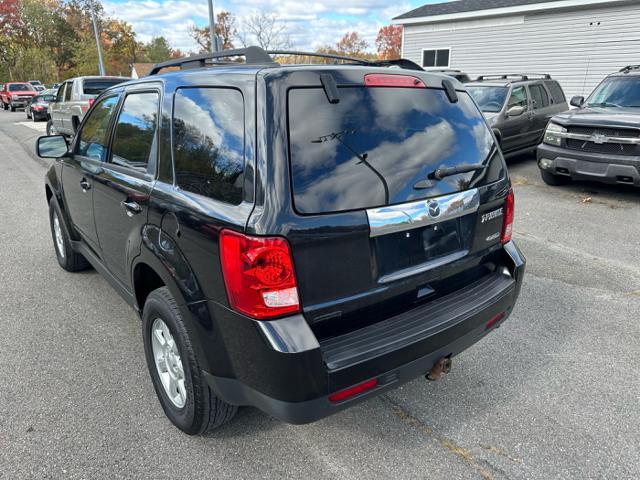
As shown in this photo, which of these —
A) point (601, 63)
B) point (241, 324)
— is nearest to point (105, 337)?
point (241, 324)

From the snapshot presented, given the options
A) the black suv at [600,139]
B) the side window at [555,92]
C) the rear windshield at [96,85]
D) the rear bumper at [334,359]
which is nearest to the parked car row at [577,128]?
the black suv at [600,139]

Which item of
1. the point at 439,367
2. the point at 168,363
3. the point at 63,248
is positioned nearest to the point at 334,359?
the point at 439,367

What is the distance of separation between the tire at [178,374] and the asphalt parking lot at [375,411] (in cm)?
13

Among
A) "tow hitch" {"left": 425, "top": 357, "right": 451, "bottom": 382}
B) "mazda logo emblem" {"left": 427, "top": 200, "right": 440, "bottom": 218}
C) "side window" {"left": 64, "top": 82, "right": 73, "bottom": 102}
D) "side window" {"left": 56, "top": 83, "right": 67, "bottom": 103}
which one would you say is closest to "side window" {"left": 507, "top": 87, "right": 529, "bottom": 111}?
"mazda logo emblem" {"left": 427, "top": 200, "right": 440, "bottom": 218}

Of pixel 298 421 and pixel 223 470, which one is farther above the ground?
pixel 298 421

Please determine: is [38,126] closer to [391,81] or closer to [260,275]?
[391,81]

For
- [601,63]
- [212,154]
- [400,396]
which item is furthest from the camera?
[601,63]

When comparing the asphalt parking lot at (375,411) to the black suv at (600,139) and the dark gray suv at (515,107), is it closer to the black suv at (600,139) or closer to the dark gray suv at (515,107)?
the black suv at (600,139)

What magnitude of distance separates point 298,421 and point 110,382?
1.63 m

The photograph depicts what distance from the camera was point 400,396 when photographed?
288cm

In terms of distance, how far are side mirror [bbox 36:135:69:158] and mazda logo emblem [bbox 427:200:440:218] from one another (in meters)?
3.38

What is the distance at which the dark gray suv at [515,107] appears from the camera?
943 centimetres

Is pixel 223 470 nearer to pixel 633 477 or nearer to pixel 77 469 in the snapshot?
pixel 77 469

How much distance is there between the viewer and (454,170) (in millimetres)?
2410
